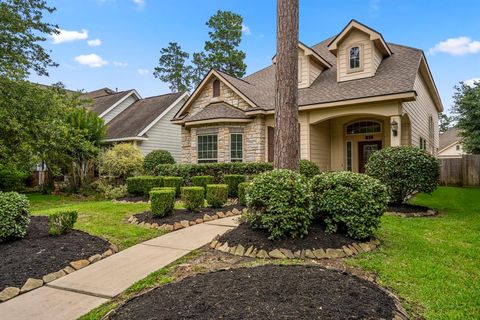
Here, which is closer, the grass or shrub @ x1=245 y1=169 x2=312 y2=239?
the grass

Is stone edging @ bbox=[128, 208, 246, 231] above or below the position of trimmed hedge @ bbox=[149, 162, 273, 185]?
below

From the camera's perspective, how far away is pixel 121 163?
14.3m

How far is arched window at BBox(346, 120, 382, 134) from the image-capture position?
1362 centimetres

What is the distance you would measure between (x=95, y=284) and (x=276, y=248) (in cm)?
236

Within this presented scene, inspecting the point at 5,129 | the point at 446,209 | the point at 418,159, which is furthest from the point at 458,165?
the point at 5,129

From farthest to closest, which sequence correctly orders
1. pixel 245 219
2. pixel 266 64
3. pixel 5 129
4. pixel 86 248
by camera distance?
pixel 266 64
pixel 5 129
pixel 245 219
pixel 86 248

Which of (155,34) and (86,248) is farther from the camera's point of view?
(155,34)

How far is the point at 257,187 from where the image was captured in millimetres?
4988

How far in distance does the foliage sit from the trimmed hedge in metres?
2.02

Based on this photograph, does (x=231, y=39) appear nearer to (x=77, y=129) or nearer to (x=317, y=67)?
(x=317, y=67)

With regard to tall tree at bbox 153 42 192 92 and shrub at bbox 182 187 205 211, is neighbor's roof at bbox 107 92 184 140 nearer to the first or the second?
shrub at bbox 182 187 205 211

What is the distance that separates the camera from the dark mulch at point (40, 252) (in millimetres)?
4031

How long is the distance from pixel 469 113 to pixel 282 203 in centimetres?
1639

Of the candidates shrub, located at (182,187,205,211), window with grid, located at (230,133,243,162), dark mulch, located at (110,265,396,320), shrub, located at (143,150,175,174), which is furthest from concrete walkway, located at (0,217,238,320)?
shrub, located at (143,150,175,174)
